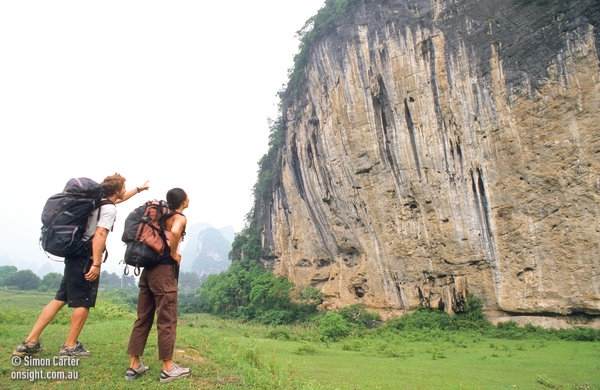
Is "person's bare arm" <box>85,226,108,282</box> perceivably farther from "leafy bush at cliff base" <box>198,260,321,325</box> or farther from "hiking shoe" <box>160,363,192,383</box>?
"leafy bush at cliff base" <box>198,260,321,325</box>

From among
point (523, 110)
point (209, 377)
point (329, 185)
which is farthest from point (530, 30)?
point (209, 377)

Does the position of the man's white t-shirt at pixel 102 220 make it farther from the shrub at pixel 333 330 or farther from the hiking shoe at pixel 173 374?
the shrub at pixel 333 330

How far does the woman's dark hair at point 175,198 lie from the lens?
3865 millimetres

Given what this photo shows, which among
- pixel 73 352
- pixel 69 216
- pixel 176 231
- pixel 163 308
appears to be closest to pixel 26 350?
pixel 73 352

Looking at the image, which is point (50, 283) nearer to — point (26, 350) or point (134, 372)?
point (26, 350)

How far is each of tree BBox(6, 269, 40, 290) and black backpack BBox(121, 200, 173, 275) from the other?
52.3 m

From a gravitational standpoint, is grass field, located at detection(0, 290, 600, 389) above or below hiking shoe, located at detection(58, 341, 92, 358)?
below

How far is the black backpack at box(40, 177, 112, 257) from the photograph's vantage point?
148 inches

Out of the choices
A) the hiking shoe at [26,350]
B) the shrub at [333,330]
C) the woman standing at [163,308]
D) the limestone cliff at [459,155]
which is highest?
the limestone cliff at [459,155]

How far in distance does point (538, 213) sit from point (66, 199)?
55.8 ft

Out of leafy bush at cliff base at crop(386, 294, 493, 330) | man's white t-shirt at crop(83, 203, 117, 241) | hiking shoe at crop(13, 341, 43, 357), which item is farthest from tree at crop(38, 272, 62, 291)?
man's white t-shirt at crop(83, 203, 117, 241)

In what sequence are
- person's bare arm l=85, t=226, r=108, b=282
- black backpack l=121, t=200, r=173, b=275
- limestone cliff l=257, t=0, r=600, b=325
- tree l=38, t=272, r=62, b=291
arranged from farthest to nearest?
tree l=38, t=272, r=62, b=291 → limestone cliff l=257, t=0, r=600, b=325 → person's bare arm l=85, t=226, r=108, b=282 → black backpack l=121, t=200, r=173, b=275

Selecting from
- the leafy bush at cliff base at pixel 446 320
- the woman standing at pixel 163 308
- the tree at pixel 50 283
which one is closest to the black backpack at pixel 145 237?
the woman standing at pixel 163 308

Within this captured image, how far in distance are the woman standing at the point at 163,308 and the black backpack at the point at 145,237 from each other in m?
0.07
